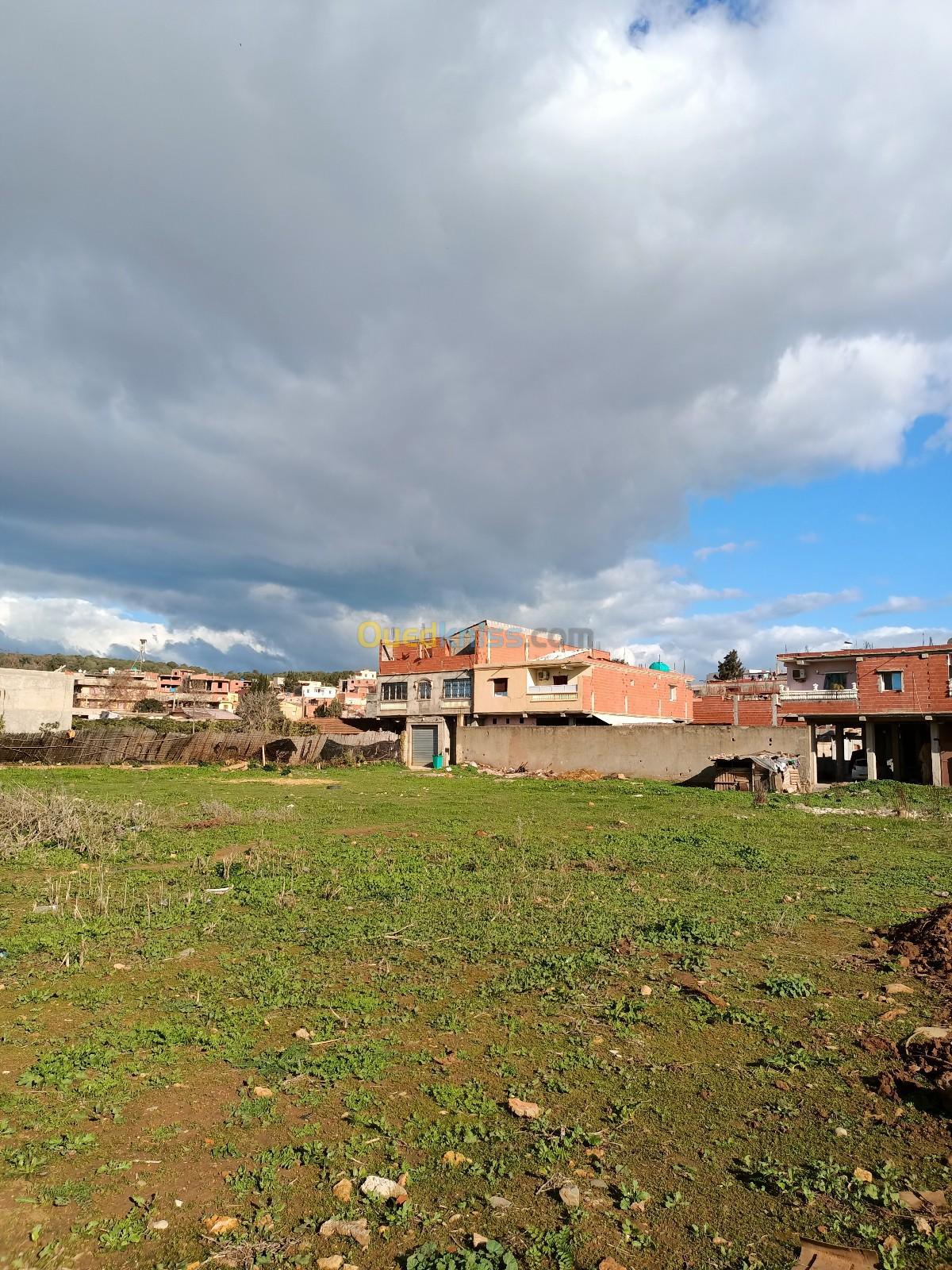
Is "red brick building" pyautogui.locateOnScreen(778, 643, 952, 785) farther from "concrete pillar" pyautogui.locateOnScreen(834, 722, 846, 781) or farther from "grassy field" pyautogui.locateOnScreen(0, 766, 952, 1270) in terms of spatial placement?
"grassy field" pyautogui.locateOnScreen(0, 766, 952, 1270)

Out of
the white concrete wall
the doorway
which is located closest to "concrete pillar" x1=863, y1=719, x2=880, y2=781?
the doorway

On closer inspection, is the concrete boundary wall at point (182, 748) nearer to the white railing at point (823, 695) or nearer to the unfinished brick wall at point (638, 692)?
the unfinished brick wall at point (638, 692)

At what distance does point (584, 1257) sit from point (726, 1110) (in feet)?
5.19

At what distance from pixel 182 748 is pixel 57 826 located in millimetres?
29695

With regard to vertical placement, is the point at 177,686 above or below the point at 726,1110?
above

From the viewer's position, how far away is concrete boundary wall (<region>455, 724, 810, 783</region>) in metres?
31.7

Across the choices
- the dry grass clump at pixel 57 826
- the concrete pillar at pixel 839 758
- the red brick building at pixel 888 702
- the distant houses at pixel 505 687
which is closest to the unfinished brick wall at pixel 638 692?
the distant houses at pixel 505 687

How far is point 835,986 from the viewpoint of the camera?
6.57 meters

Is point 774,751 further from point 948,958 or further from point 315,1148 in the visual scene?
point 315,1148

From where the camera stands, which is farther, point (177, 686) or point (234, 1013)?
point (177, 686)

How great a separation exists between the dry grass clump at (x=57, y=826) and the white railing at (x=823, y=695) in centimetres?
3553

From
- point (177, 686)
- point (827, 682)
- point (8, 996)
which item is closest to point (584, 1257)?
point (8, 996)

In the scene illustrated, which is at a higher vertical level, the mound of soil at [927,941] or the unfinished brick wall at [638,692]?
the unfinished brick wall at [638,692]

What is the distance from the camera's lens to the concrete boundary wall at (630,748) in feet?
104
